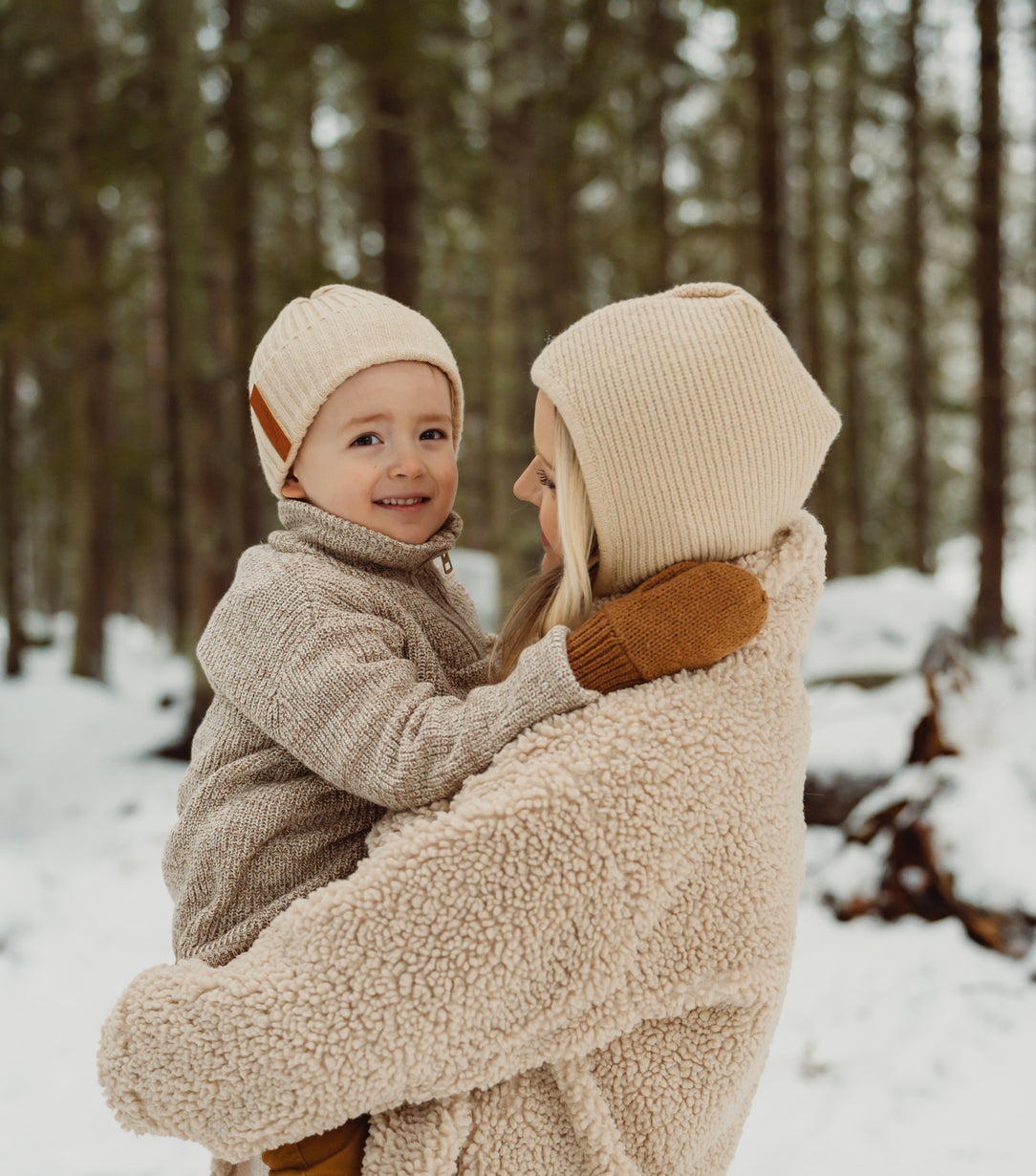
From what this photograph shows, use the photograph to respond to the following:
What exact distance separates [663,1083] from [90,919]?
14.3ft

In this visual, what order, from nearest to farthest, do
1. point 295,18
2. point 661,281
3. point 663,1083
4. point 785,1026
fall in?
point 663,1083 → point 785,1026 → point 295,18 → point 661,281

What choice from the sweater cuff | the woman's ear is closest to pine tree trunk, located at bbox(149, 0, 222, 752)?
the woman's ear

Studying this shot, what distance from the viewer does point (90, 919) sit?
499cm

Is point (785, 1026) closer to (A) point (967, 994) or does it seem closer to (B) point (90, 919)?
(A) point (967, 994)

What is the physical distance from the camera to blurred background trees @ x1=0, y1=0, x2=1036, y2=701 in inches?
270

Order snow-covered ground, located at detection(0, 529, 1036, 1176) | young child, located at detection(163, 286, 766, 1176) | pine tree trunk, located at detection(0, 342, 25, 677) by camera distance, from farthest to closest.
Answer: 1. pine tree trunk, located at detection(0, 342, 25, 677)
2. snow-covered ground, located at detection(0, 529, 1036, 1176)
3. young child, located at detection(163, 286, 766, 1176)

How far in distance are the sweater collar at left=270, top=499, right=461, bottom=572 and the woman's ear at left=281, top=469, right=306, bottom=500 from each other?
0.12ft

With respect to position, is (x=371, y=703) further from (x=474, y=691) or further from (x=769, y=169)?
(x=769, y=169)

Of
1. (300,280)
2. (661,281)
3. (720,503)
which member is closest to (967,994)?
(720,503)

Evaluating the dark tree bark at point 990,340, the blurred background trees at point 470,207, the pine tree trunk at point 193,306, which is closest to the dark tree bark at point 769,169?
the blurred background trees at point 470,207

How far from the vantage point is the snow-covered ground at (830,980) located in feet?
10.5

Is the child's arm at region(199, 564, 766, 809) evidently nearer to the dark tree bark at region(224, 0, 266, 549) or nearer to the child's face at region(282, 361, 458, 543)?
the child's face at region(282, 361, 458, 543)

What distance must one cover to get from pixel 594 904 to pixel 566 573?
1.50 ft

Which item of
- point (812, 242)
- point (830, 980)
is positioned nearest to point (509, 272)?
point (830, 980)
